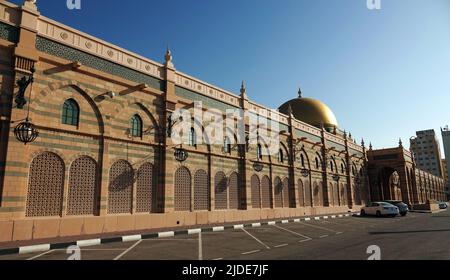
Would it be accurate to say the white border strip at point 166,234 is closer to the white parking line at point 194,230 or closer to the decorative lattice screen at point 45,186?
the white parking line at point 194,230

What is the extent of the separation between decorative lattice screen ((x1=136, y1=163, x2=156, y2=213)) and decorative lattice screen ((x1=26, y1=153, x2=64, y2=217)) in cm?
379

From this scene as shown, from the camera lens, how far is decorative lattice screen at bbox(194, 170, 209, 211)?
18.3m

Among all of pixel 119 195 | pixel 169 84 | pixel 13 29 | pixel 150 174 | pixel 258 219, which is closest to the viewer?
pixel 13 29

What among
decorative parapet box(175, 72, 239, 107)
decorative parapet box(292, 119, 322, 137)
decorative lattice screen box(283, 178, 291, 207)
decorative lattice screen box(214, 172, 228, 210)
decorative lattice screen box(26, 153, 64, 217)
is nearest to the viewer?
decorative lattice screen box(26, 153, 64, 217)

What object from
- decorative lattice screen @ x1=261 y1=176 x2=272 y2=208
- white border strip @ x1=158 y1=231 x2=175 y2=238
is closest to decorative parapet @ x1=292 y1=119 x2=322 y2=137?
decorative lattice screen @ x1=261 y1=176 x2=272 y2=208

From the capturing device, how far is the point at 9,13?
11820mm

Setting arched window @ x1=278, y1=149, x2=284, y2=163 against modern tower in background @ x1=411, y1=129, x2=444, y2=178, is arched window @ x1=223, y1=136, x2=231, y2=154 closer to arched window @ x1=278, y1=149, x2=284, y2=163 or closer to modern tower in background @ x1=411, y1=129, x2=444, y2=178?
arched window @ x1=278, y1=149, x2=284, y2=163

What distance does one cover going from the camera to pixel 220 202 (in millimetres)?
19938

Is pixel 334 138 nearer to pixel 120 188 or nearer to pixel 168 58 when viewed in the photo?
pixel 168 58

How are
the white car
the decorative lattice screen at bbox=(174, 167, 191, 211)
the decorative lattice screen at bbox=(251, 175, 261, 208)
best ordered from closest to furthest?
the decorative lattice screen at bbox=(174, 167, 191, 211) < the decorative lattice screen at bbox=(251, 175, 261, 208) < the white car

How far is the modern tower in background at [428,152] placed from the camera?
114062 mm
